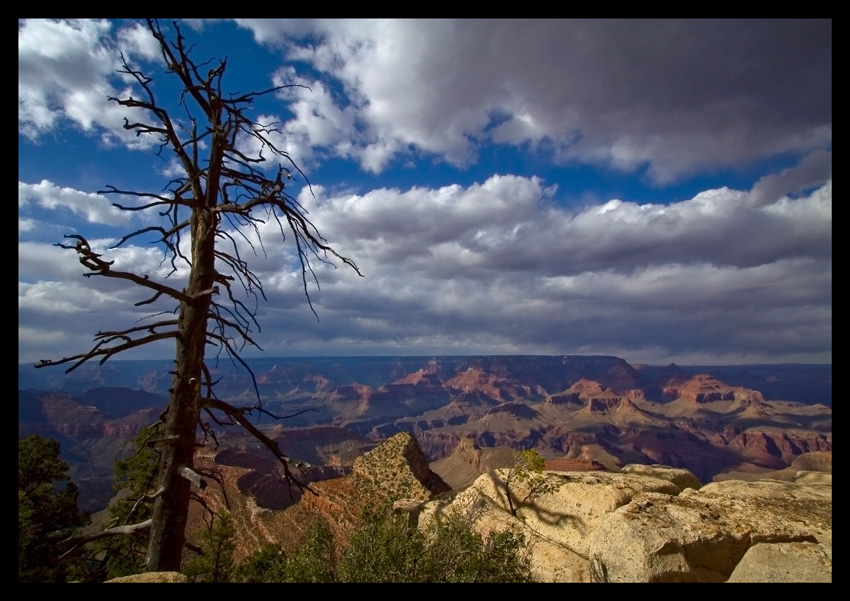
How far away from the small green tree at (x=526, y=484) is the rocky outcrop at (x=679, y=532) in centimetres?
94

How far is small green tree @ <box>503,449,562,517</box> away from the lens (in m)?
17.6

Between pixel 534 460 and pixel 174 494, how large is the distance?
14211 mm

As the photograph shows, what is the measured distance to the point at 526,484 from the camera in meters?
19.8

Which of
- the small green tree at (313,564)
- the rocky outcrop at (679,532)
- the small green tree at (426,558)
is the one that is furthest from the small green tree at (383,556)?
the rocky outcrop at (679,532)

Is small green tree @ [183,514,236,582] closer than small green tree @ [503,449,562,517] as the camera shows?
No

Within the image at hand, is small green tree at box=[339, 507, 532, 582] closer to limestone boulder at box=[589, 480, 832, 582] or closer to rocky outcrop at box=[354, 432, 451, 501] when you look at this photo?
limestone boulder at box=[589, 480, 832, 582]

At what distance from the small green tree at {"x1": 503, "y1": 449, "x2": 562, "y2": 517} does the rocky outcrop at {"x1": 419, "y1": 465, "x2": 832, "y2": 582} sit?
3.08ft

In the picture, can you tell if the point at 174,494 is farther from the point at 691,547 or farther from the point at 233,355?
the point at 691,547

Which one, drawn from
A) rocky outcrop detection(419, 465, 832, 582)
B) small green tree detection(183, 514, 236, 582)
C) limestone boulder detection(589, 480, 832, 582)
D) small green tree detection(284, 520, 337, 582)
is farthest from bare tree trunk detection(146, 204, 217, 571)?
small green tree detection(183, 514, 236, 582)

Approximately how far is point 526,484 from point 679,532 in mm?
8976

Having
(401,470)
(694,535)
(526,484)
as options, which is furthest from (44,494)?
(401,470)

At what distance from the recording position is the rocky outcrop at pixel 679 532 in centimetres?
1012
